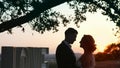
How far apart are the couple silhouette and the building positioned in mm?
7563

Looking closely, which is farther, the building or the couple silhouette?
the building

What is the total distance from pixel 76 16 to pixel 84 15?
0.28 m

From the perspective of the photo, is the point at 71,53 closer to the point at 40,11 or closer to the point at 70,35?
the point at 70,35

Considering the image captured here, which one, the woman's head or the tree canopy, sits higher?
the tree canopy

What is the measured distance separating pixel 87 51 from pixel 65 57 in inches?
15.5

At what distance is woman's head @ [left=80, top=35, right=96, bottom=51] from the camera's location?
772 cm

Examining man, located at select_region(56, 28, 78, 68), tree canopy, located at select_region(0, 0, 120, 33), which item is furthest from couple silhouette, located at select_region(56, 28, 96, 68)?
tree canopy, located at select_region(0, 0, 120, 33)

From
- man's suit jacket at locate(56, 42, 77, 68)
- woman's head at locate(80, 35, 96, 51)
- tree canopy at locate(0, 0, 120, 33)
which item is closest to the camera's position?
woman's head at locate(80, 35, 96, 51)

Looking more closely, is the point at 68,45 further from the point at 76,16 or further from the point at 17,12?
the point at 76,16

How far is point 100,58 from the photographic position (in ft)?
70.9

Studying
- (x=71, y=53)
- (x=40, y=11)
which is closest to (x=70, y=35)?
(x=71, y=53)

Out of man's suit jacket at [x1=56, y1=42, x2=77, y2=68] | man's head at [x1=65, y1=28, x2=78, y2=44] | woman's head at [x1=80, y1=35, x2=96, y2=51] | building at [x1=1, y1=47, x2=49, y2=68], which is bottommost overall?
man's suit jacket at [x1=56, y1=42, x2=77, y2=68]

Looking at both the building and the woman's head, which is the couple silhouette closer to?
the woman's head

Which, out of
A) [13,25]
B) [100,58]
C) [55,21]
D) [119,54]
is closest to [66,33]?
[13,25]
